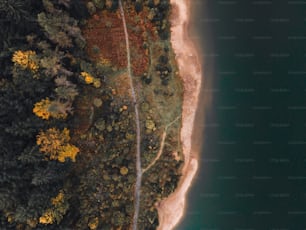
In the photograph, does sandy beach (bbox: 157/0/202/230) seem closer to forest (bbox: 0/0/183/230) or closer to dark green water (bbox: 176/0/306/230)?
forest (bbox: 0/0/183/230)

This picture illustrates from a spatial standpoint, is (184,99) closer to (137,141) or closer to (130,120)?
(130,120)

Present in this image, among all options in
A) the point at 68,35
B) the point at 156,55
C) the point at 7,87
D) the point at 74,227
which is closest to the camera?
the point at 7,87

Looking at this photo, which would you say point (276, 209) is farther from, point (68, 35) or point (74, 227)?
point (68, 35)

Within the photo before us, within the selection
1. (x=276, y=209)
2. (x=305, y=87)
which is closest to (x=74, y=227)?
(x=276, y=209)

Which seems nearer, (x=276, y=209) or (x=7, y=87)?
(x=7, y=87)

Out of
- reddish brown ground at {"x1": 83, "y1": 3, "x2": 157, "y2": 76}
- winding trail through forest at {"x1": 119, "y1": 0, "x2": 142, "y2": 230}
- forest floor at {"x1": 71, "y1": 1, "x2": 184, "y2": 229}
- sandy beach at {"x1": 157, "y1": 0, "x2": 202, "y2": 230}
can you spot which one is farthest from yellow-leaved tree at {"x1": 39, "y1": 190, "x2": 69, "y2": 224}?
reddish brown ground at {"x1": 83, "y1": 3, "x2": 157, "y2": 76}

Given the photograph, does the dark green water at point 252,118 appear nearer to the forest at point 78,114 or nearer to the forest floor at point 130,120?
the forest floor at point 130,120
